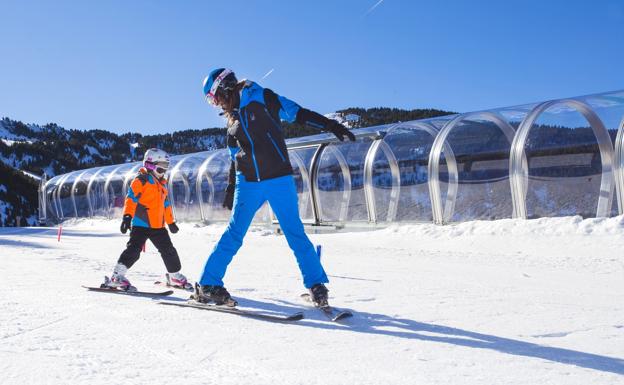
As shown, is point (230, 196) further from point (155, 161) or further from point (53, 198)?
point (53, 198)

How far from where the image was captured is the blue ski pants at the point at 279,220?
3.60m

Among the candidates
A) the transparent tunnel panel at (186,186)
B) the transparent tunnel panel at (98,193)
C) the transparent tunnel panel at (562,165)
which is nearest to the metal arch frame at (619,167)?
the transparent tunnel panel at (562,165)

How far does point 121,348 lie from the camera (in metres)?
2.56

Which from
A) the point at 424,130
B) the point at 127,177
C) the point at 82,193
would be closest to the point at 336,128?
the point at 424,130

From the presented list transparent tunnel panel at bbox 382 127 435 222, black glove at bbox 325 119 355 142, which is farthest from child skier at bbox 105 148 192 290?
transparent tunnel panel at bbox 382 127 435 222

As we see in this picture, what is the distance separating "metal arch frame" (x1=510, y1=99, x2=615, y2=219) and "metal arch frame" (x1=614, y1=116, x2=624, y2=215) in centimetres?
8

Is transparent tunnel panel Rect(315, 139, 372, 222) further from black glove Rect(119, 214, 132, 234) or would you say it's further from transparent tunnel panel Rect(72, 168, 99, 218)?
transparent tunnel panel Rect(72, 168, 99, 218)

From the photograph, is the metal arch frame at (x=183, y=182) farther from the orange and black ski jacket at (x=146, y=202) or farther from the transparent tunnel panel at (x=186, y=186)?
the orange and black ski jacket at (x=146, y=202)

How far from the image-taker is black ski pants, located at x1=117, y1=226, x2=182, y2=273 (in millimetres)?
4898

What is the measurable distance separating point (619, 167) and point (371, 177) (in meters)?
5.08

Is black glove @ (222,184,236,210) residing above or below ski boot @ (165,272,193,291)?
above

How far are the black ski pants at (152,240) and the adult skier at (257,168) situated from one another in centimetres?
125

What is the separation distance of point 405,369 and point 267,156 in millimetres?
1811

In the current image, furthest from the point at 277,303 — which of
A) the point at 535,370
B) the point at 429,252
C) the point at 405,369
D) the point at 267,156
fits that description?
the point at 429,252
